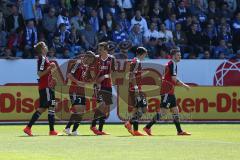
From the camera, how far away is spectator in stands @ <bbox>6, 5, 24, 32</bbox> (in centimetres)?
2800

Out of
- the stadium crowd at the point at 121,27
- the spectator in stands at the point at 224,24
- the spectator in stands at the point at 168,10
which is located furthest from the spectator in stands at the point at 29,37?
the spectator in stands at the point at 224,24

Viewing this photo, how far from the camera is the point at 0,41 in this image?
27734 mm

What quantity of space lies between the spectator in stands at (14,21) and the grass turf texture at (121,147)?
24.5 ft

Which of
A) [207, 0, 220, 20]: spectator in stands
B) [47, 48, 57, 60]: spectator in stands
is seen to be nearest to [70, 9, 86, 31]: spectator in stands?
[47, 48, 57, 60]: spectator in stands

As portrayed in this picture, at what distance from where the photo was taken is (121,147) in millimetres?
15977

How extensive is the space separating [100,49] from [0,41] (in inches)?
326

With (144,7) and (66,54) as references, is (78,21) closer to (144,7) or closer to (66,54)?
(66,54)

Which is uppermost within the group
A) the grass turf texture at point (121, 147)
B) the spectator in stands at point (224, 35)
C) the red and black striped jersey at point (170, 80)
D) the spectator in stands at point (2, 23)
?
the spectator in stands at point (2, 23)

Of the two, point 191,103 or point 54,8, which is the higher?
point 54,8

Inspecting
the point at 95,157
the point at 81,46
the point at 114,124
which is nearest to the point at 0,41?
the point at 81,46

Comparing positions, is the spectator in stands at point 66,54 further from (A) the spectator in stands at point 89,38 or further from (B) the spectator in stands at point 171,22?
(B) the spectator in stands at point 171,22

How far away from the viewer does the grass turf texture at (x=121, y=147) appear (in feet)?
45.9

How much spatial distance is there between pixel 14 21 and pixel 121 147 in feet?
43.0

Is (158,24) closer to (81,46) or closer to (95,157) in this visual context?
(81,46)
